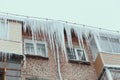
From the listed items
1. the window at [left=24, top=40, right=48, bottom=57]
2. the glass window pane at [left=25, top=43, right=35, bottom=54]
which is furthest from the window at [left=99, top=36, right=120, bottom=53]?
the glass window pane at [left=25, top=43, right=35, bottom=54]

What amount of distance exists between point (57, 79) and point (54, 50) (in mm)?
1851

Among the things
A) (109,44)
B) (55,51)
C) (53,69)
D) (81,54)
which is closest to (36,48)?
(55,51)

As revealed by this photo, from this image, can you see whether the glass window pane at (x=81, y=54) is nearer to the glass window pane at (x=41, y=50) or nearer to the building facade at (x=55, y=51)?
the building facade at (x=55, y=51)

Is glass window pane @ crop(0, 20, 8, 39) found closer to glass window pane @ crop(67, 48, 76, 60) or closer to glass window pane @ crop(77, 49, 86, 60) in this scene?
glass window pane @ crop(67, 48, 76, 60)

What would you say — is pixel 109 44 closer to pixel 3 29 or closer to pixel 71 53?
pixel 71 53

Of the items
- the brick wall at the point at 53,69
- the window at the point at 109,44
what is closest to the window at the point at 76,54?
the brick wall at the point at 53,69

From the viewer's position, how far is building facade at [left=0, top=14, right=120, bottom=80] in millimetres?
13188

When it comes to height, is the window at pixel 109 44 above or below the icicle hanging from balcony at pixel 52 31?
below

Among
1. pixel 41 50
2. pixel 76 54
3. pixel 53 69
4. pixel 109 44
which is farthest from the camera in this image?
pixel 109 44

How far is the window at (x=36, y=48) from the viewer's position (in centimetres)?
1494

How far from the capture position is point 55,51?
1514cm

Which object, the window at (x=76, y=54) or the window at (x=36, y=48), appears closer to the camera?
Result: the window at (x=36, y=48)

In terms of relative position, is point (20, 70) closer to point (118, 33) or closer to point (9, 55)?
point (9, 55)

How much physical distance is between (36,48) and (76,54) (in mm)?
1857
